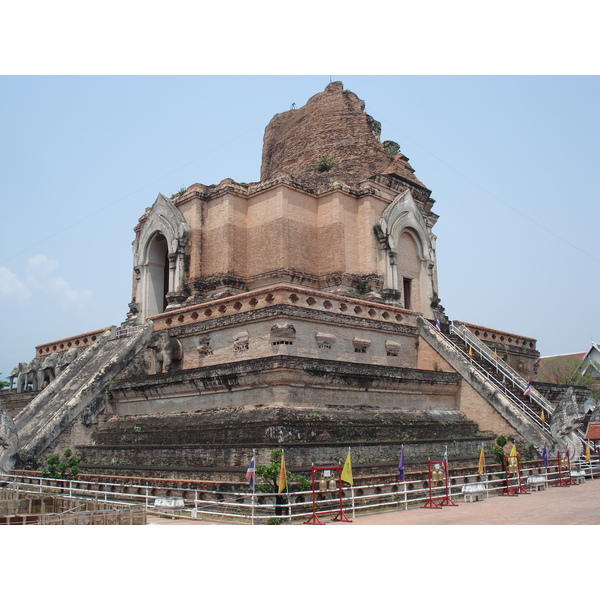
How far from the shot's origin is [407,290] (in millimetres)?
22953

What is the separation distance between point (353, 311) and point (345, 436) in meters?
5.00

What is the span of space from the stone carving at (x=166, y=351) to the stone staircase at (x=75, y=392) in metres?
0.72

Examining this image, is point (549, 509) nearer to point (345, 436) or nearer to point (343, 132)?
point (345, 436)

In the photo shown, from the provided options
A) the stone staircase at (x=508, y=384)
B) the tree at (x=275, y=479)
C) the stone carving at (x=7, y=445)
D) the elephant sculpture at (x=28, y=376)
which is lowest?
the tree at (x=275, y=479)

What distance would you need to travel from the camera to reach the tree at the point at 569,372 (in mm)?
34531

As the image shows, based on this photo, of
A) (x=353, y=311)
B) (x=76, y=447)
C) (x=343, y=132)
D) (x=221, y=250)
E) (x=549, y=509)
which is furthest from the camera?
(x=343, y=132)

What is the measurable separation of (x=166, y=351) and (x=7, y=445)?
4.60 metres

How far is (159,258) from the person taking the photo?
2406cm

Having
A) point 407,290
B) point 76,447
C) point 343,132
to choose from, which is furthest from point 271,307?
point 343,132

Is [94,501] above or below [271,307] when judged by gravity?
below

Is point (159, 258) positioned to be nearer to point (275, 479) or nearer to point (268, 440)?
point (268, 440)

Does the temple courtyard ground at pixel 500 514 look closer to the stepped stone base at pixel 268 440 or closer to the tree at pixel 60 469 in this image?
the stepped stone base at pixel 268 440

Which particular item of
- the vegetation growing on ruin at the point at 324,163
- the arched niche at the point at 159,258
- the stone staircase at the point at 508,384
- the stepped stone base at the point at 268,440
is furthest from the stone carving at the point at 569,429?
the vegetation growing on ruin at the point at 324,163

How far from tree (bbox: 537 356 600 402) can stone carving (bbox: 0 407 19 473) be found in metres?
27.8
